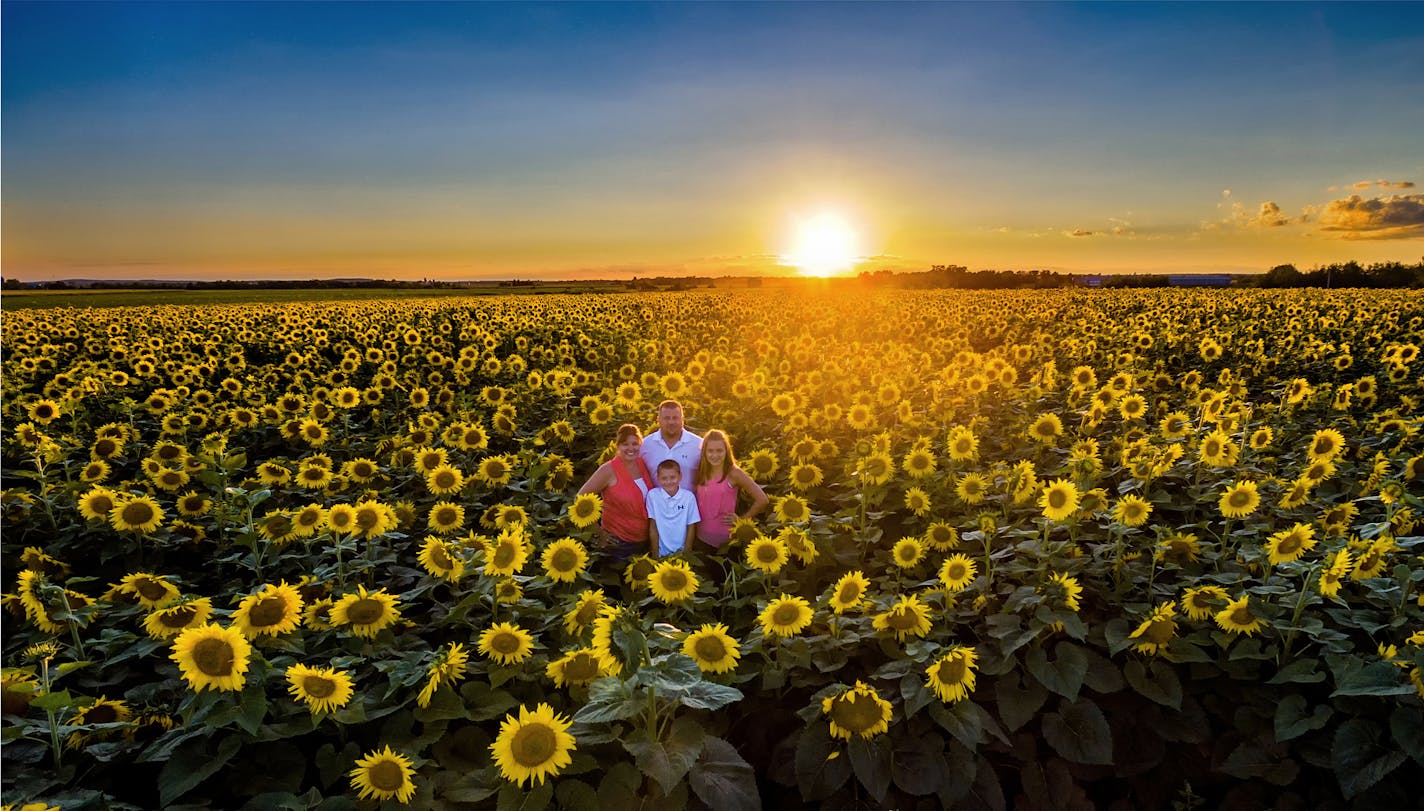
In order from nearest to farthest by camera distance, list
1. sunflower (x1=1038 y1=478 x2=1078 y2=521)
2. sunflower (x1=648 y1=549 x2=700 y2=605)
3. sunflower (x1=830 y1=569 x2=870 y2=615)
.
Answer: sunflower (x1=830 y1=569 x2=870 y2=615)
sunflower (x1=648 y1=549 x2=700 y2=605)
sunflower (x1=1038 y1=478 x2=1078 y2=521)

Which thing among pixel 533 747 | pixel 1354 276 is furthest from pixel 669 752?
pixel 1354 276

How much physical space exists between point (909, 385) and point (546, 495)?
5.76 meters

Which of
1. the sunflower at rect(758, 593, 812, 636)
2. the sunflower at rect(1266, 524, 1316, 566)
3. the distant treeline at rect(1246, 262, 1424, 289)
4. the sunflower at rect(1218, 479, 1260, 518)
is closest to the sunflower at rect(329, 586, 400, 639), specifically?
the sunflower at rect(758, 593, 812, 636)

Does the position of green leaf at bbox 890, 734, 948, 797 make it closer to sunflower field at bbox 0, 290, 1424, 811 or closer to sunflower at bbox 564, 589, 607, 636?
sunflower field at bbox 0, 290, 1424, 811

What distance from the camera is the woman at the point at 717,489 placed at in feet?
22.5

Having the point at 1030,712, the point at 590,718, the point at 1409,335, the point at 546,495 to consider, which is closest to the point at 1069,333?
the point at 1409,335

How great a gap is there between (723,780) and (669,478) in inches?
Answer: 153

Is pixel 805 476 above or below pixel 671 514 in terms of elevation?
above

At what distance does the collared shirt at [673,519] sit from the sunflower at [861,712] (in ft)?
11.6

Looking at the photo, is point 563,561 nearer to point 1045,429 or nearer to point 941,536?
point 941,536

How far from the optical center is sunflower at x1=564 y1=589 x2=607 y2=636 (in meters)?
3.69

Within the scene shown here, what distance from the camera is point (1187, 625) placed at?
13.4 ft

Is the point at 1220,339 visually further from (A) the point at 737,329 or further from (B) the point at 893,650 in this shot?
(B) the point at 893,650

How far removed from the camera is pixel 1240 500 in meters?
4.72
